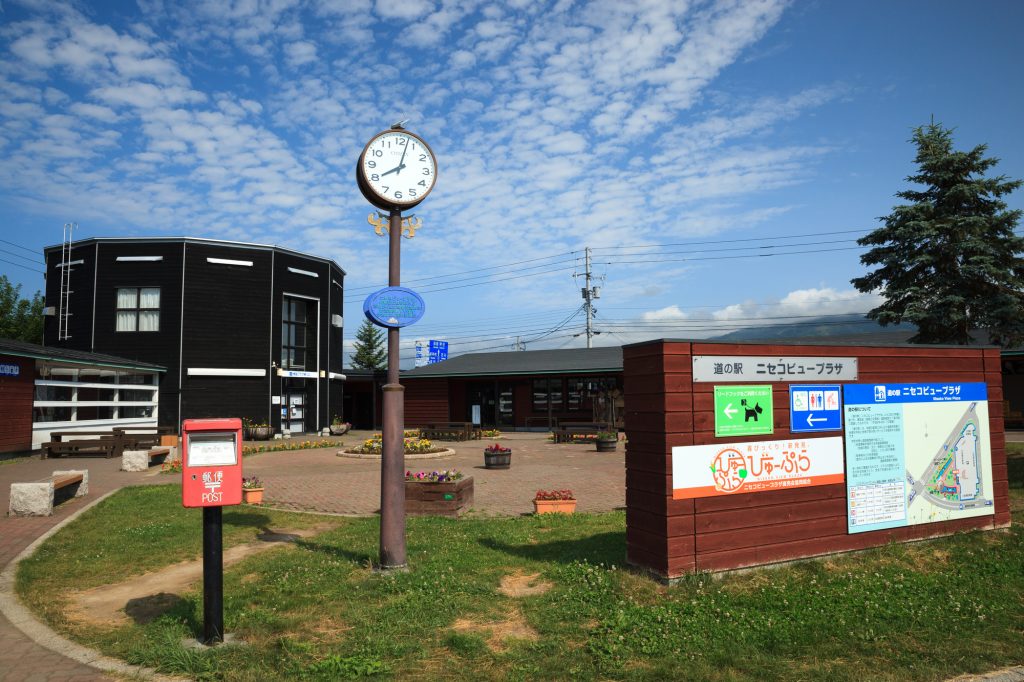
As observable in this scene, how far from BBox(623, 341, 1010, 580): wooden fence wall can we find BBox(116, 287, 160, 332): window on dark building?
94.4ft

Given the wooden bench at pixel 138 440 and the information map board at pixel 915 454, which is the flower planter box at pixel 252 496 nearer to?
the information map board at pixel 915 454

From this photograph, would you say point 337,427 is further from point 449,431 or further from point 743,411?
point 743,411

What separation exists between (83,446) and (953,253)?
89.0 ft

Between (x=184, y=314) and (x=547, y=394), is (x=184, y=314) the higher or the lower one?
the higher one

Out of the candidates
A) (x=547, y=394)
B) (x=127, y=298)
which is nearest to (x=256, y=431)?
(x=127, y=298)

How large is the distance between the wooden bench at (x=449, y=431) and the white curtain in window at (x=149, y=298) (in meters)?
13.5

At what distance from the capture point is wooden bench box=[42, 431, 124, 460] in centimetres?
2045

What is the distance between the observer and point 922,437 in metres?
7.71

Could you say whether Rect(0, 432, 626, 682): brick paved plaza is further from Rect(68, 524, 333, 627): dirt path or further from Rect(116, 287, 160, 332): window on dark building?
Rect(116, 287, 160, 332): window on dark building

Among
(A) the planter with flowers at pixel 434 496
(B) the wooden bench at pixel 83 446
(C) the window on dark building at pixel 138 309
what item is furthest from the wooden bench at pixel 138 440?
(A) the planter with flowers at pixel 434 496

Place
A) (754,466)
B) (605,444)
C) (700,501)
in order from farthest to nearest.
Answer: (605,444)
(754,466)
(700,501)

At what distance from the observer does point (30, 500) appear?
1048 centimetres

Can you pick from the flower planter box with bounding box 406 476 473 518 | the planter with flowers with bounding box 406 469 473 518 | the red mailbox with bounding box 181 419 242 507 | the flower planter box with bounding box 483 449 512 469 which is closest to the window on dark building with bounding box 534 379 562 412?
the flower planter box with bounding box 483 449 512 469

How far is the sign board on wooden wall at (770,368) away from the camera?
6.57 m
